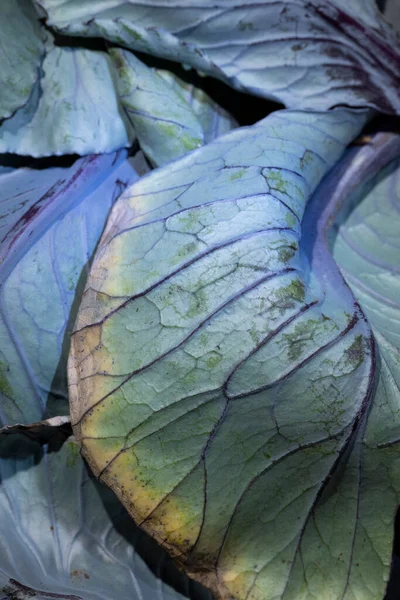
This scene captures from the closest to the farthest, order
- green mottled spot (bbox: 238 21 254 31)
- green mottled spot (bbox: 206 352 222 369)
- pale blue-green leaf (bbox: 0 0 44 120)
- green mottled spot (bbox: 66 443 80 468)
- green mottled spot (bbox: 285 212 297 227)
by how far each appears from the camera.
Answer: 1. green mottled spot (bbox: 206 352 222 369)
2. green mottled spot (bbox: 285 212 297 227)
3. green mottled spot (bbox: 66 443 80 468)
4. pale blue-green leaf (bbox: 0 0 44 120)
5. green mottled spot (bbox: 238 21 254 31)

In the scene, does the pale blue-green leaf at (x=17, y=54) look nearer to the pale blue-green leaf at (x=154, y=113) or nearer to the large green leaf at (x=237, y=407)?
the pale blue-green leaf at (x=154, y=113)

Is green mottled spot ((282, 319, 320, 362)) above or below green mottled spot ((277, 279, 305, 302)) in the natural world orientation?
below

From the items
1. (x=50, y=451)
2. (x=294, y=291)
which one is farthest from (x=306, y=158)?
(x=50, y=451)

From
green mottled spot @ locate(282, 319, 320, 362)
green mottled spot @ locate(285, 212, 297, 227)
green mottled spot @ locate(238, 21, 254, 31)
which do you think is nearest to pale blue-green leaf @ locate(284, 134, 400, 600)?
green mottled spot @ locate(282, 319, 320, 362)

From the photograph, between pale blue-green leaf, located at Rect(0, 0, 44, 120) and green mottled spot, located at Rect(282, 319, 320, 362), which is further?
pale blue-green leaf, located at Rect(0, 0, 44, 120)

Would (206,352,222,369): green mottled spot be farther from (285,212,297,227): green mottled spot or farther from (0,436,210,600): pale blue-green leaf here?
(0,436,210,600): pale blue-green leaf

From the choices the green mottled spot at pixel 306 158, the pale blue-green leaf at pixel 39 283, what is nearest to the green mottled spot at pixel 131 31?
the pale blue-green leaf at pixel 39 283

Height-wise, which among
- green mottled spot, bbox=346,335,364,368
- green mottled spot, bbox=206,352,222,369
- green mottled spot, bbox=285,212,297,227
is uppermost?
green mottled spot, bbox=285,212,297,227
